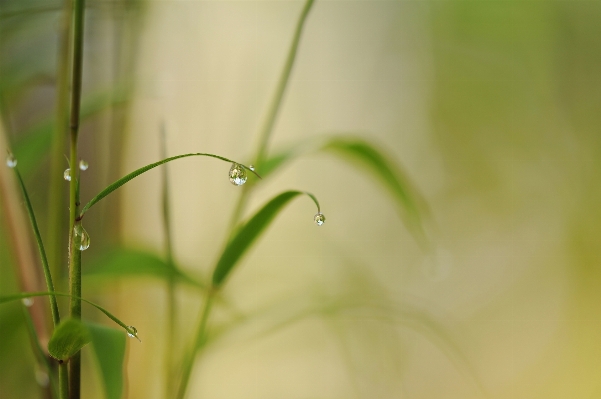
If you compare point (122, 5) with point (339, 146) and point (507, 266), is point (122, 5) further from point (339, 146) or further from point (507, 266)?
point (507, 266)

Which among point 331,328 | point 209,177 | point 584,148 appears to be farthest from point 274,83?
point 584,148

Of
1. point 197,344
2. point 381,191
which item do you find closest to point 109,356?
point 197,344

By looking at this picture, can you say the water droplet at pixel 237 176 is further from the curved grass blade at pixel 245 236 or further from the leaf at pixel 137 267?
the leaf at pixel 137 267

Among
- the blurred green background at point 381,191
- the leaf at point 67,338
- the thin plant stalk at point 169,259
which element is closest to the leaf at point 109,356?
Answer: the leaf at point 67,338

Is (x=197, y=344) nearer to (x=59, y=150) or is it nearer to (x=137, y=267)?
(x=137, y=267)

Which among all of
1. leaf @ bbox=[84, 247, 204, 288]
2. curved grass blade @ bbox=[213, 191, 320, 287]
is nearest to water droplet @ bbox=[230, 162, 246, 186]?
curved grass blade @ bbox=[213, 191, 320, 287]

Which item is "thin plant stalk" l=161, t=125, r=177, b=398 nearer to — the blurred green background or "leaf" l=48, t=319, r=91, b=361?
"leaf" l=48, t=319, r=91, b=361
